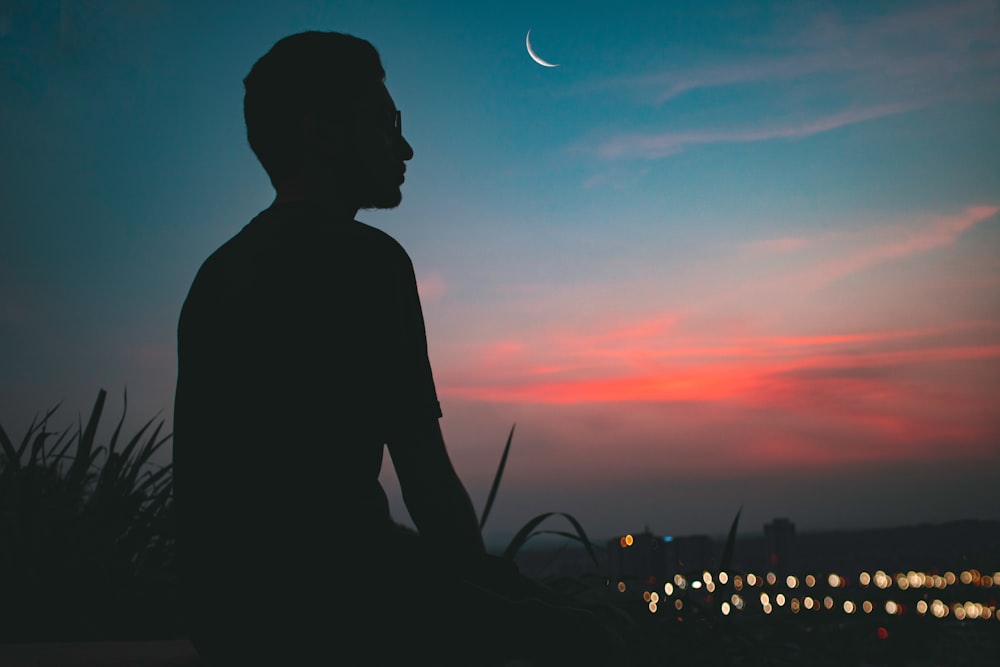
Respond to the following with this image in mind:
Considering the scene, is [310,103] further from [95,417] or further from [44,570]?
[95,417]

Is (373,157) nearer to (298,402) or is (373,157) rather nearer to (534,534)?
(298,402)

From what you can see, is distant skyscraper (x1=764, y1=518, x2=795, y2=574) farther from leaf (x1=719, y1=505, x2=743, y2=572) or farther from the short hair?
the short hair

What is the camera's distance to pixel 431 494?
1.05 metres

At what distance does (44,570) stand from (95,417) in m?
0.79

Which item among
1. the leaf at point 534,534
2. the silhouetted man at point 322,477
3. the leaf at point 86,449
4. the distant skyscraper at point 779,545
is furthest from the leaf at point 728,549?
the distant skyscraper at point 779,545

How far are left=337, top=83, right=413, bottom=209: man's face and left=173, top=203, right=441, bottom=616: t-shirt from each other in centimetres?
21

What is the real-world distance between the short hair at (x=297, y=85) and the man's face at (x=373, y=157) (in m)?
0.03

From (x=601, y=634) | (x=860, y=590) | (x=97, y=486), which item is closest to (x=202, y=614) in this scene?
(x=601, y=634)

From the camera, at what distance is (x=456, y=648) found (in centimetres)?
100

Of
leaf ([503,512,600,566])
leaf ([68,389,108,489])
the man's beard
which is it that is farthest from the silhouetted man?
leaf ([68,389,108,489])

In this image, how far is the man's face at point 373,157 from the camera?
1.32 m

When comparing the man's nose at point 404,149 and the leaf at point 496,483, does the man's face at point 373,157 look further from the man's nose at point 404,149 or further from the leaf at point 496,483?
the leaf at point 496,483

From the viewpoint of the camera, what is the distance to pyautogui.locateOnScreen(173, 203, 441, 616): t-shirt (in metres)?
0.98

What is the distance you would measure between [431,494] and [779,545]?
Answer: 10299 cm
